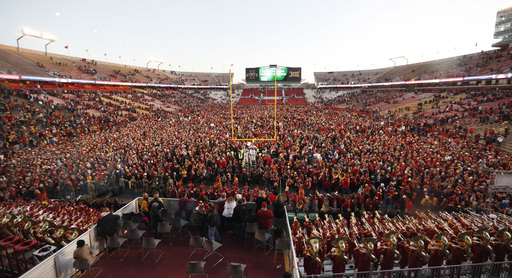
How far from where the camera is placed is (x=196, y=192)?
31.0ft

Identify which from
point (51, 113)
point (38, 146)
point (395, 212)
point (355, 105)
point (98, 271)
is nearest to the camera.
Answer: point (98, 271)

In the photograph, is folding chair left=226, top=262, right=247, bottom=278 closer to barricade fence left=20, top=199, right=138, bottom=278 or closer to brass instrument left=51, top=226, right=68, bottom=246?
barricade fence left=20, top=199, right=138, bottom=278

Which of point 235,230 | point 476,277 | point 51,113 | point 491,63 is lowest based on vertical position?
point 476,277

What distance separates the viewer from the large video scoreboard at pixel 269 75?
52.6 meters

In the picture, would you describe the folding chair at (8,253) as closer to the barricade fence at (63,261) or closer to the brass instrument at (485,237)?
the barricade fence at (63,261)

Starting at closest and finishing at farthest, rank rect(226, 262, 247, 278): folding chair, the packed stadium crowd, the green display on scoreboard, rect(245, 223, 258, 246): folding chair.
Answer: rect(226, 262, 247, 278): folding chair
rect(245, 223, 258, 246): folding chair
the packed stadium crowd
the green display on scoreboard

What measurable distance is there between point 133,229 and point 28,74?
4013cm

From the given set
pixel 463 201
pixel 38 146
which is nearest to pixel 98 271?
pixel 463 201

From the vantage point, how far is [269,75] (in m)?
52.6

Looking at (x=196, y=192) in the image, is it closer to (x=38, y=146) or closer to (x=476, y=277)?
(x=476, y=277)

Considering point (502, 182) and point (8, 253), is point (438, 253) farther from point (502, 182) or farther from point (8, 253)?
point (8, 253)

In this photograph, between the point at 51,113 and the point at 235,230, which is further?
the point at 51,113

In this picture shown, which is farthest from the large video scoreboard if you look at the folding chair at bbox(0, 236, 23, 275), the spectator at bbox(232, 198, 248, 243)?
the folding chair at bbox(0, 236, 23, 275)

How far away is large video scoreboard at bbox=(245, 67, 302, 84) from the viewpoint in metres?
52.6
